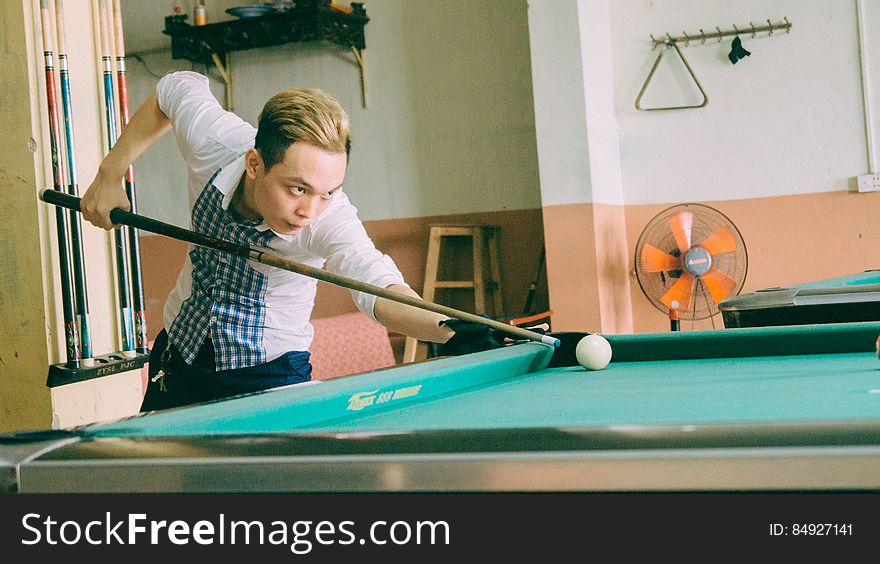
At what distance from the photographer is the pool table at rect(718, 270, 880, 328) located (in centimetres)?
254

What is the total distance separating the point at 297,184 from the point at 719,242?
9.17 feet

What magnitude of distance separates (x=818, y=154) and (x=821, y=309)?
221cm

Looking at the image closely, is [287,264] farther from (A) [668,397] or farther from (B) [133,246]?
(A) [668,397]

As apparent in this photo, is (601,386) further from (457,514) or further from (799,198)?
(799,198)

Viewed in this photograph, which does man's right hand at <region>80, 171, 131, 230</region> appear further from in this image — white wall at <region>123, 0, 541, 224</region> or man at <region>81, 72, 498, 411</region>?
white wall at <region>123, 0, 541, 224</region>

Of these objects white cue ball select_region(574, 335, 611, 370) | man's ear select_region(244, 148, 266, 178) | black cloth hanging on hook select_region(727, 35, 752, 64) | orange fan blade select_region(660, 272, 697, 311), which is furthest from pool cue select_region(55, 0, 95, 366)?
black cloth hanging on hook select_region(727, 35, 752, 64)

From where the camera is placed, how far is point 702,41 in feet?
15.3

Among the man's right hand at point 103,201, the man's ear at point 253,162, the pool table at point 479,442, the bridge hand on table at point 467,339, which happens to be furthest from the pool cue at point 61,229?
the pool table at point 479,442

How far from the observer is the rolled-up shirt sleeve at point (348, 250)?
2027mm

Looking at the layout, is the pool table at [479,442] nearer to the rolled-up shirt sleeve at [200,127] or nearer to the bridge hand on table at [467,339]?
the bridge hand on table at [467,339]

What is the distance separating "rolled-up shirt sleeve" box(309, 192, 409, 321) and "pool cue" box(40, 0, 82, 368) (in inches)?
24.9

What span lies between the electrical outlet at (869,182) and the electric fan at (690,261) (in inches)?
31.2

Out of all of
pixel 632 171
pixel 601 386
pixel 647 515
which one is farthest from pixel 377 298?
pixel 632 171

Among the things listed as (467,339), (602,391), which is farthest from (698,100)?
(602,391)
